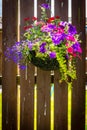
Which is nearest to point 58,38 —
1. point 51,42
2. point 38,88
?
point 51,42

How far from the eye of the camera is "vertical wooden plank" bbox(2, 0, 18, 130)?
10.8 ft

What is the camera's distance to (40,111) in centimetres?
336

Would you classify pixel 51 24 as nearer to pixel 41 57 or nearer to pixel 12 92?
pixel 41 57

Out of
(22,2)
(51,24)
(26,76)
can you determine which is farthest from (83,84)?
(22,2)

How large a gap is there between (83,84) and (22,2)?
106 centimetres

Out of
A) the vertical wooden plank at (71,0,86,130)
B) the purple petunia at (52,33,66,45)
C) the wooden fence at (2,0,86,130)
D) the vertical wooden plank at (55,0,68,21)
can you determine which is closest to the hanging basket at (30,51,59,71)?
the purple petunia at (52,33,66,45)

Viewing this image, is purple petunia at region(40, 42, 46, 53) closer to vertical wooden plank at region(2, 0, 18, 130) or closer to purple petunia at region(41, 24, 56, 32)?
purple petunia at region(41, 24, 56, 32)

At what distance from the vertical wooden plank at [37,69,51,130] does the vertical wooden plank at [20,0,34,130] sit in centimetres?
7

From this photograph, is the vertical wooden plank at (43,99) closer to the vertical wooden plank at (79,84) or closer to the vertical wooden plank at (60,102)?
the vertical wooden plank at (60,102)

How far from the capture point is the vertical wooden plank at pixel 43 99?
10.9 ft

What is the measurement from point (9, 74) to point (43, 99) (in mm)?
437

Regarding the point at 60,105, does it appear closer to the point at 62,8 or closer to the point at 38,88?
the point at 38,88

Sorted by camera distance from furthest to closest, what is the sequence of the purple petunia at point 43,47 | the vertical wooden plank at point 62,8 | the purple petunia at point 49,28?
the vertical wooden plank at point 62,8, the purple petunia at point 49,28, the purple petunia at point 43,47

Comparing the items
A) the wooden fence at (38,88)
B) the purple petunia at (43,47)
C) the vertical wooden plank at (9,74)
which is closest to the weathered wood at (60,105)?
the wooden fence at (38,88)
